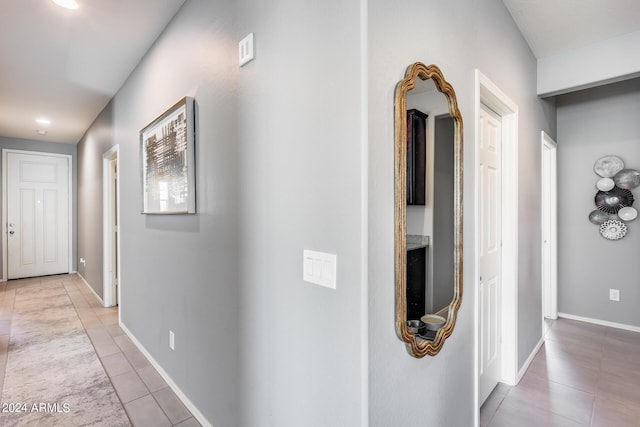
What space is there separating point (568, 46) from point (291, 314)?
2962 millimetres

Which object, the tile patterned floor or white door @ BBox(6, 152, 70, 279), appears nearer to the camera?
the tile patterned floor

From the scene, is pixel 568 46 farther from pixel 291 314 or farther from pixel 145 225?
pixel 145 225

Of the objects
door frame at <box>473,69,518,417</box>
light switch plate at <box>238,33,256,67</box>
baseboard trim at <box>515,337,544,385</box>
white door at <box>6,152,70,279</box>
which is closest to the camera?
light switch plate at <box>238,33,256,67</box>

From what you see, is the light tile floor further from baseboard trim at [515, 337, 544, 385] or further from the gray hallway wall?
the gray hallway wall

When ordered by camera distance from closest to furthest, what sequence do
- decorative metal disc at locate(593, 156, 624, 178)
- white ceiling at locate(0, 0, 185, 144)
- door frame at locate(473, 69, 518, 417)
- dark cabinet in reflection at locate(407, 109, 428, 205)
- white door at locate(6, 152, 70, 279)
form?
dark cabinet in reflection at locate(407, 109, 428, 205) → white ceiling at locate(0, 0, 185, 144) → door frame at locate(473, 69, 518, 417) → decorative metal disc at locate(593, 156, 624, 178) → white door at locate(6, 152, 70, 279)

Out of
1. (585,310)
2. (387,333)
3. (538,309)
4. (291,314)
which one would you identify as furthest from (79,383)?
(585,310)

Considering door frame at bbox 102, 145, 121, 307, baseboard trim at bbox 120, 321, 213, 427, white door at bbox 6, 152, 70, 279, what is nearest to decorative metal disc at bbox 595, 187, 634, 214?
baseboard trim at bbox 120, 321, 213, 427

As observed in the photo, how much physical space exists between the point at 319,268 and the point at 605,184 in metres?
3.62

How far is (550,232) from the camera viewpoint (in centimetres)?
347

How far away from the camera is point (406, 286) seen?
111cm

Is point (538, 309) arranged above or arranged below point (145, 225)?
below

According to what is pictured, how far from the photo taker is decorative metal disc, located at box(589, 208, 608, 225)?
128 inches

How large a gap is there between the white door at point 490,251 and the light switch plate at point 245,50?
4.51 ft

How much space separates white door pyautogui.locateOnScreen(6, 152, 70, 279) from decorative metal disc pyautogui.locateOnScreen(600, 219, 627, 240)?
8.13 metres
